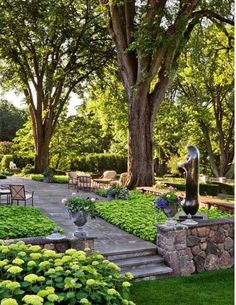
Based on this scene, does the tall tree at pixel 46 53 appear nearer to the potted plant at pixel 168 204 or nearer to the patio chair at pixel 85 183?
the patio chair at pixel 85 183

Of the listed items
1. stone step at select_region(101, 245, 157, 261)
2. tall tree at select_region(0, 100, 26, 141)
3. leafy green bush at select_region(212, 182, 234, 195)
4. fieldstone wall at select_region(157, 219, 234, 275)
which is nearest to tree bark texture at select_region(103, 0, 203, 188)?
fieldstone wall at select_region(157, 219, 234, 275)

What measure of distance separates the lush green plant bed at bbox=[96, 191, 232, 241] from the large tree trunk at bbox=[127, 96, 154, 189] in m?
2.36

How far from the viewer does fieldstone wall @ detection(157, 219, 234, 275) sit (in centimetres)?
746

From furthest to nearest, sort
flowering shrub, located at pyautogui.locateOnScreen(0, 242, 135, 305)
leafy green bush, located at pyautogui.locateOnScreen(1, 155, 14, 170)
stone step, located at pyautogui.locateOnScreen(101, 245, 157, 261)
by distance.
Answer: leafy green bush, located at pyautogui.locateOnScreen(1, 155, 14, 170) < stone step, located at pyautogui.locateOnScreen(101, 245, 157, 261) < flowering shrub, located at pyautogui.locateOnScreen(0, 242, 135, 305)

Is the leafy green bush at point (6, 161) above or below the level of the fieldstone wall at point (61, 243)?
above

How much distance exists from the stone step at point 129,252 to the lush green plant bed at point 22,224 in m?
1.46

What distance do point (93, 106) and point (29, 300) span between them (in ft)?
73.7

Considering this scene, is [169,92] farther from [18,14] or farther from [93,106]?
[18,14]

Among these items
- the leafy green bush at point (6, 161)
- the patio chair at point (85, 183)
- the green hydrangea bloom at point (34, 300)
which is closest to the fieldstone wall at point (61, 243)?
the green hydrangea bloom at point (34, 300)

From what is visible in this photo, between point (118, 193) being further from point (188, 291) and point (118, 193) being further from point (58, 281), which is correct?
point (58, 281)

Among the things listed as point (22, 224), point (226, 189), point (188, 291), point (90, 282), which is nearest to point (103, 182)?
point (226, 189)

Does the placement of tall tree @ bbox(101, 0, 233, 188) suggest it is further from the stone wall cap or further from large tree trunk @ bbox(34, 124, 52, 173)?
large tree trunk @ bbox(34, 124, 52, 173)

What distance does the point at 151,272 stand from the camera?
23.5 feet

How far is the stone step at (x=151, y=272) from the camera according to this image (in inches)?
277
